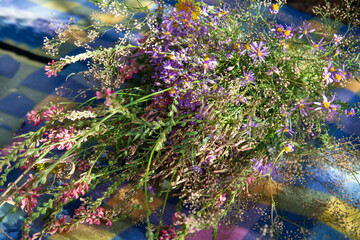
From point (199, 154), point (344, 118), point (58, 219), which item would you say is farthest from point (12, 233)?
point (344, 118)

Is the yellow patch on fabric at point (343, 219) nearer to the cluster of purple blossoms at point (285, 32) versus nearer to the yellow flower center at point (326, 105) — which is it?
the yellow flower center at point (326, 105)

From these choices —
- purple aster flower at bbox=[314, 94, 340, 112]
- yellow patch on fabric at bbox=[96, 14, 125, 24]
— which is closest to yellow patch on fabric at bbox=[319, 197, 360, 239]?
purple aster flower at bbox=[314, 94, 340, 112]

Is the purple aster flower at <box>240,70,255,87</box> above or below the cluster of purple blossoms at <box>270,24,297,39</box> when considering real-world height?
below

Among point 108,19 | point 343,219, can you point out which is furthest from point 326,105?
point 108,19

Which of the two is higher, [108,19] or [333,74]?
[108,19]

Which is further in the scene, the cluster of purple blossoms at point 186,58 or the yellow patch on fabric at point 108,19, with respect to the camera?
the yellow patch on fabric at point 108,19

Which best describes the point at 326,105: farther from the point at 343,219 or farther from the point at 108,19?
the point at 108,19

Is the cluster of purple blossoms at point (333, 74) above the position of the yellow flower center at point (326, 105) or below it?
above

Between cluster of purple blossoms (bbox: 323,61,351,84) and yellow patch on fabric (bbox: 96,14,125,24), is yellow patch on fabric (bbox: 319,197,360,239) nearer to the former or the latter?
cluster of purple blossoms (bbox: 323,61,351,84)

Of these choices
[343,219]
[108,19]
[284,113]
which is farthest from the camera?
[108,19]

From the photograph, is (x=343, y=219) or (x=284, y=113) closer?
(x=284, y=113)

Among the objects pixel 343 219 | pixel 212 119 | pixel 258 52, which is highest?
pixel 258 52

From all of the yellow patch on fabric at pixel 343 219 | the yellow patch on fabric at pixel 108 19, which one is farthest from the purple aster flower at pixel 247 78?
the yellow patch on fabric at pixel 108 19

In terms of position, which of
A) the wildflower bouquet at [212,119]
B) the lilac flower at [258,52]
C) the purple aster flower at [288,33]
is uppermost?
the purple aster flower at [288,33]
